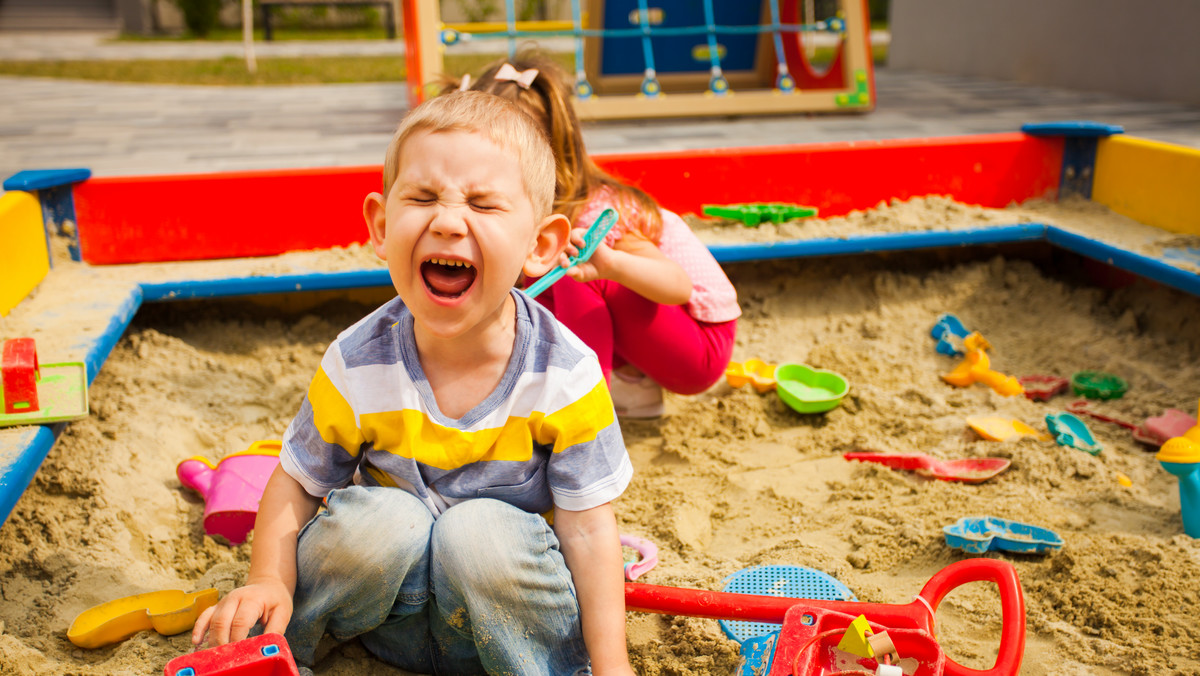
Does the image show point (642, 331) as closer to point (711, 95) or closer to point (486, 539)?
point (486, 539)

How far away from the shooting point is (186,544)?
4.95 feet

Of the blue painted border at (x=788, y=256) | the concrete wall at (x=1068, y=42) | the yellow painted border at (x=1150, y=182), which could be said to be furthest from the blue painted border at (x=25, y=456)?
the concrete wall at (x=1068, y=42)

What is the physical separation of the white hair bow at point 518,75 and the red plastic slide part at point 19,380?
880 mm

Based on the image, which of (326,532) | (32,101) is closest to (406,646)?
(326,532)

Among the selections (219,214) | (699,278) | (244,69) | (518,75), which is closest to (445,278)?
(518,75)

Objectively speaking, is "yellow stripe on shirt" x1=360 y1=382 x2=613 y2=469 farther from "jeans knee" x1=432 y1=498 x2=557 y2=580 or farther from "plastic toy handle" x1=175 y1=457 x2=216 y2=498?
"plastic toy handle" x1=175 y1=457 x2=216 y2=498

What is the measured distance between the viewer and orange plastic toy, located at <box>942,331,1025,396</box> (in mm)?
2082

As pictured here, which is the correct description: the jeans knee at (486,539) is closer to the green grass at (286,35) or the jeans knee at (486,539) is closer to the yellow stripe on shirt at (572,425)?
the yellow stripe on shirt at (572,425)

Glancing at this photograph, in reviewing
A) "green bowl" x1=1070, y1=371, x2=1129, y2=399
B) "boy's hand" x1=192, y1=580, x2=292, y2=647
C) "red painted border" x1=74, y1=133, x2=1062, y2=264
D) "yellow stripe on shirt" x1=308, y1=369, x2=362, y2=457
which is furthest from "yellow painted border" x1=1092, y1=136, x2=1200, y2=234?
"boy's hand" x1=192, y1=580, x2=292, y2=647

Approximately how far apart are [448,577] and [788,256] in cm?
161

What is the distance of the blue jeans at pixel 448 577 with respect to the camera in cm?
106

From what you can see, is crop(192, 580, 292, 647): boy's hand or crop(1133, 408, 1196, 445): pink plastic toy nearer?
crop(192, 580, 292, 647): boy's hand

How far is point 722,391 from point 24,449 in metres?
1.33

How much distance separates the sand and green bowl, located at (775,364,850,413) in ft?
0.11
